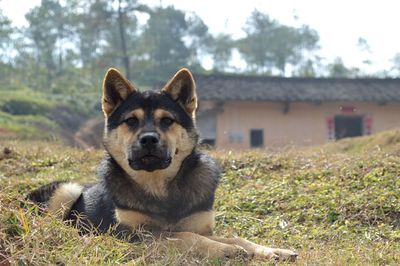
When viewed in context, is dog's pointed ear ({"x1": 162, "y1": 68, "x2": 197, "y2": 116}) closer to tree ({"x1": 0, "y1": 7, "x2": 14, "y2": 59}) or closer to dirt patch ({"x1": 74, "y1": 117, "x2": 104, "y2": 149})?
dirt patch ({"x1": 74, "y1": 117, "x2": 104, "y2": 149})

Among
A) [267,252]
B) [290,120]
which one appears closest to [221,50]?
[290,120]

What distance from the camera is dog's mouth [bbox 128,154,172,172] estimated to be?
362 cm

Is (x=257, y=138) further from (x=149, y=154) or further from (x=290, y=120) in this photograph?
(x=149, y=154)

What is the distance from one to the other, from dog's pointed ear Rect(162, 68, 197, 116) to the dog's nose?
0.56 metres

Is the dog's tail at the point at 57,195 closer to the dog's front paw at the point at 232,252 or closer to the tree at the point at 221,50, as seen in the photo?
the dog's front paw at the point at 232,252

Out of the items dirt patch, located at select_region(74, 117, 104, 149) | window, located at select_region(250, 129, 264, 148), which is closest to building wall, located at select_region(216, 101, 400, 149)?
window, located at select_region(250, 129, 264, 148)

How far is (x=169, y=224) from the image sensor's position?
12.2 feet

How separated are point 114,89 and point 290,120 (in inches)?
621

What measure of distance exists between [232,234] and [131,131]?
1.32 meters

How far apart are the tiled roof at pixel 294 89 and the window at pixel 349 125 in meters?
0.81

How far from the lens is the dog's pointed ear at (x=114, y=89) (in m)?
3.92

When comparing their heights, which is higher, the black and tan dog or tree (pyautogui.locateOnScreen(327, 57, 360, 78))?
tree (pyautogui.locateOnScreen(327, 57, 360, 78))

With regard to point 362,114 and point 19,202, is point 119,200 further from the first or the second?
point 362,114

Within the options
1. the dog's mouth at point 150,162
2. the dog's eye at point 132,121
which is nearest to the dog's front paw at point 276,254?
the dog's mouth at point 150,162
